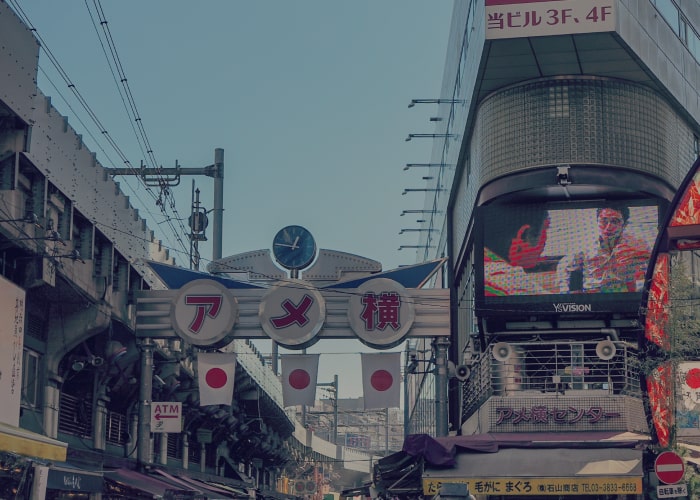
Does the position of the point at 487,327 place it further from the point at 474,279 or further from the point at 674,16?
the point at 674,16

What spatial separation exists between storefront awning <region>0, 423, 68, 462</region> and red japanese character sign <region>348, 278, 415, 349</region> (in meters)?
15.7

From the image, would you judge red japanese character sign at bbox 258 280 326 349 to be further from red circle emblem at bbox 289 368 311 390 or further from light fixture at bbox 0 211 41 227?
light fixture at bbox 0 211 41 227

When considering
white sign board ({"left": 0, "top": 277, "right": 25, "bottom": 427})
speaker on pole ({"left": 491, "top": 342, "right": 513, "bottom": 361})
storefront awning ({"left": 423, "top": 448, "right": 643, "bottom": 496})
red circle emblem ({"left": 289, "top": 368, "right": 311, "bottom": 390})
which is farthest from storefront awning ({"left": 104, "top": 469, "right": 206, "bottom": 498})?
speaker on pole ({"left": 491, "top": 342, "right": 513, "bottom": 361})

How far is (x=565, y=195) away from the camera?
35.9 m

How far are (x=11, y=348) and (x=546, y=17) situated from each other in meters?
18.4

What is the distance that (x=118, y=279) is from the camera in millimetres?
34438

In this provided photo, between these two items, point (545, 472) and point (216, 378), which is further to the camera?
point (216, 378)

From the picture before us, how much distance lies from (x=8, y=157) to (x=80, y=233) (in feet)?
19.1

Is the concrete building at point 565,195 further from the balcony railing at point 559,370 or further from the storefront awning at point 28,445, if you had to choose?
the storefront awning at point 28,445

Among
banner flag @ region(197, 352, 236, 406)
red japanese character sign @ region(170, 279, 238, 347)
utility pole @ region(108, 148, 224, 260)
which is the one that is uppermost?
utility pole @ region(108, 148, 224, 260)

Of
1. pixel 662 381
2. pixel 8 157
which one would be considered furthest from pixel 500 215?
pixel 8 157

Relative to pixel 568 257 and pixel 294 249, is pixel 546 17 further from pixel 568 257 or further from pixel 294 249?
pixel 294 249

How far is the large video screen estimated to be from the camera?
3500 cm

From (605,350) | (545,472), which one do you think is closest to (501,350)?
(605,350)
